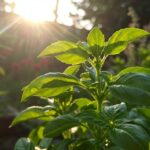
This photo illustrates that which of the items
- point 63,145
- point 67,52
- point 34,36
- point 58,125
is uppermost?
point 67,52

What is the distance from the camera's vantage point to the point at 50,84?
1.54m

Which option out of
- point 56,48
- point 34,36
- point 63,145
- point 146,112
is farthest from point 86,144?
point 34,36

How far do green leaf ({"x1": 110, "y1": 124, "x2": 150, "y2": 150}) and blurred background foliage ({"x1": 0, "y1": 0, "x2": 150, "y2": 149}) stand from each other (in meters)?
6.27

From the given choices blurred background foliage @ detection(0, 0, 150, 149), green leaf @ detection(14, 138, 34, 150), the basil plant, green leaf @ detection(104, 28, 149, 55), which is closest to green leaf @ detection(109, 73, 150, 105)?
the basil plant

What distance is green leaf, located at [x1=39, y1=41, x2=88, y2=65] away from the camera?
1.59 meters

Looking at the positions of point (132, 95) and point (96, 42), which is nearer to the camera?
point (132, 95)

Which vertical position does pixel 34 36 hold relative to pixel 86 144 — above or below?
below

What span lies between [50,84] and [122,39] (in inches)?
12.1

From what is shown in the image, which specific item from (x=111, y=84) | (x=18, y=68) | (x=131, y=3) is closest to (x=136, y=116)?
(x=111, y=84)

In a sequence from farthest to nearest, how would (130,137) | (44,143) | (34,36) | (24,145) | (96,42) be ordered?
1. (34,36)
2. (44,143)
3. (24,145)
4. (96,42)
5. (130,137)

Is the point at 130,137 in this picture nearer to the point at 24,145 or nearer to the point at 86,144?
the point at 86,144

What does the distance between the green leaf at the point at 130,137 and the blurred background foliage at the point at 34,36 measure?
20.6 feet

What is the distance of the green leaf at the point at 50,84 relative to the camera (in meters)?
1.52

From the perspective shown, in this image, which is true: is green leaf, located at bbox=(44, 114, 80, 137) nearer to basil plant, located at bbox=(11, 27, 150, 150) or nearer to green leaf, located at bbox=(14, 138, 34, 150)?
basil plant, located at bbox=(11, 27, 150, 150)
